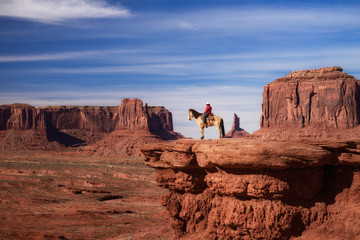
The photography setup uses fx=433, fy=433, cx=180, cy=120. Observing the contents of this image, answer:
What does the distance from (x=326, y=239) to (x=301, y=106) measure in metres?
93.7

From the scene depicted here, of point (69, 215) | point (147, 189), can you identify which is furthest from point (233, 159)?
point (147, 189)

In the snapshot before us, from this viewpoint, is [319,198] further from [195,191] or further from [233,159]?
[195,191]

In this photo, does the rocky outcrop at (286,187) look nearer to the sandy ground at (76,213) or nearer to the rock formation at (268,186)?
the rock formation at (268,186)

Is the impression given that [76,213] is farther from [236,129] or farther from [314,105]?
[236,129]

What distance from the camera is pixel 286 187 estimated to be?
42.5 ft

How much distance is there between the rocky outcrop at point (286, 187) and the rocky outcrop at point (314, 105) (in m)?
80.9

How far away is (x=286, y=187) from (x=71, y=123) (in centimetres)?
14967

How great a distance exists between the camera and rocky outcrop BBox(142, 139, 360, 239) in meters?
12.9

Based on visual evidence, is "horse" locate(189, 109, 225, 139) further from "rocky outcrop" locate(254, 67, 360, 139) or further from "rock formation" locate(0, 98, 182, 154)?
"rock formation" locate(0, 98, 182, 154)

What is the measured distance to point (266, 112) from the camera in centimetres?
11162

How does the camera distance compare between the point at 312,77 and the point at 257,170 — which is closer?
the point at 257,170

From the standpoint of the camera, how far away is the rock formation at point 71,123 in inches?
5300

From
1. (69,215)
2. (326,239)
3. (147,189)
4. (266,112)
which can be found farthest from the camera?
(266,112)

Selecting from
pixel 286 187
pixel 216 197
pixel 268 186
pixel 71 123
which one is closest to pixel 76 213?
pixel 216 197
